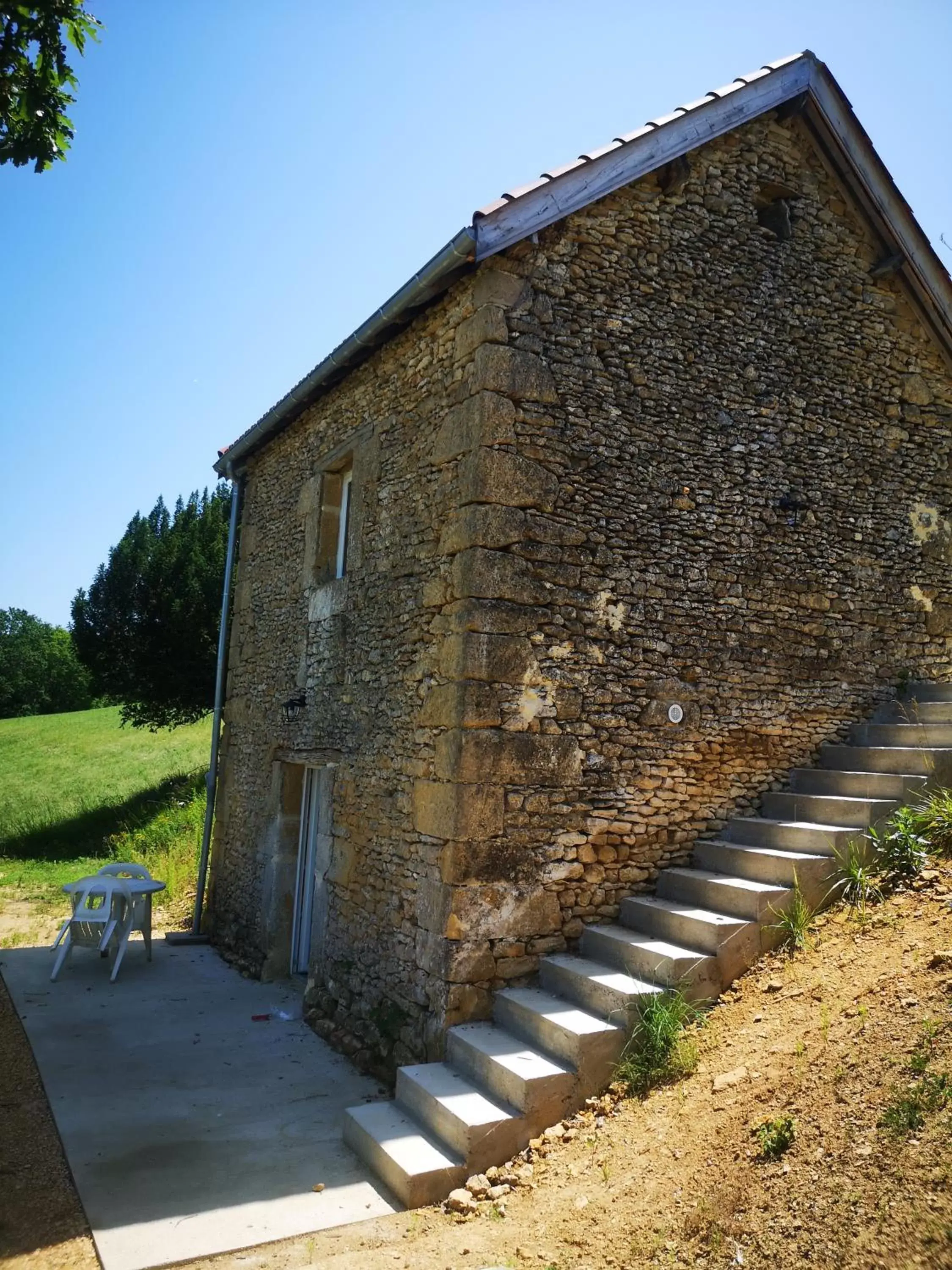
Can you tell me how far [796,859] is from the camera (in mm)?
4977

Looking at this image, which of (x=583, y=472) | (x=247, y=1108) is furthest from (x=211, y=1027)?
(x=583, y=472)

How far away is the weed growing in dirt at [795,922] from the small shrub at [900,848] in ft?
1.60

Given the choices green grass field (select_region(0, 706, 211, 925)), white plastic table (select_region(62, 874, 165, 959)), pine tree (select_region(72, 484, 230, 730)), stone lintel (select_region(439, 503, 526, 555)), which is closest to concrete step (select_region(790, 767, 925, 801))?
stone lintel (select_region(439, 503, 526, 555))

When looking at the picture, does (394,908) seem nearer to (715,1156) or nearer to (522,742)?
(522,742)

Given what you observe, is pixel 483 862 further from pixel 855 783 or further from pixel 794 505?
pixel 794 505

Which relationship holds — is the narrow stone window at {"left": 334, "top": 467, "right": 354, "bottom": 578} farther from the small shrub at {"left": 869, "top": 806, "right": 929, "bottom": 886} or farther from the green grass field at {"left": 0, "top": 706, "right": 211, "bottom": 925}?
the green grass field at {"left": 0, "top": 706, "right": 211, "bottom": 925}

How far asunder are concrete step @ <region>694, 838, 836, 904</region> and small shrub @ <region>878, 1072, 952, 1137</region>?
1700mm

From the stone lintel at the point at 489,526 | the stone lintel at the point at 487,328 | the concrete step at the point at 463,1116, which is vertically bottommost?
the concrete step at the point at 463,1116

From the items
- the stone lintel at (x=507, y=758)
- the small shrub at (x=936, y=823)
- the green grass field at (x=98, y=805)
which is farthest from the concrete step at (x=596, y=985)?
the green grass field at (x=98, y=805)

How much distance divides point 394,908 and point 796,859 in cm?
245

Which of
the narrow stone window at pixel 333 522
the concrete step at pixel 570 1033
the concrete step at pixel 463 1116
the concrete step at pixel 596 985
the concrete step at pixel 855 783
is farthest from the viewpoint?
the narrow stone window at pixel 333 522

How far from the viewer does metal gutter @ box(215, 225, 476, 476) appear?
5191mm

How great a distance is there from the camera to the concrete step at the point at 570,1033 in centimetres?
424

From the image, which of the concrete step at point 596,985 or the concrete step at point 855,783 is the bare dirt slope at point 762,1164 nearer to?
the concrete step at point 596,985
